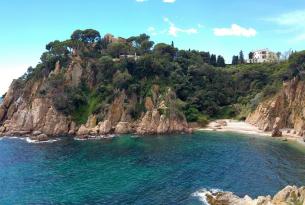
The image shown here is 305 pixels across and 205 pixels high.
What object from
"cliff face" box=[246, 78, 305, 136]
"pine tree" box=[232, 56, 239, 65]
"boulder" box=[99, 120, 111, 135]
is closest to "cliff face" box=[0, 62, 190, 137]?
"boulder" box=[99, 120, 111, 135]

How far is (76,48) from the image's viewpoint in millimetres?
131375

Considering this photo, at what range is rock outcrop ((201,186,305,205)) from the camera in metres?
43.2

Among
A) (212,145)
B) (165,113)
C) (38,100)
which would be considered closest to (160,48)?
(165,113)

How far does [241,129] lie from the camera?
360 ft

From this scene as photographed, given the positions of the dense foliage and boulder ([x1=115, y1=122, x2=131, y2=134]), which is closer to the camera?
boulder ([x1=115, y1=122, x2=131, y2=134])

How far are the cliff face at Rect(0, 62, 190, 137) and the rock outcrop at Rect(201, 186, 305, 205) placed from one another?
187 feet

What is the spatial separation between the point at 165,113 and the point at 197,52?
5829 centimetres

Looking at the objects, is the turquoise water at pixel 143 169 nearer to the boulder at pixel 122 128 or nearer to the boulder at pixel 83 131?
the boulder at pixel 83 131

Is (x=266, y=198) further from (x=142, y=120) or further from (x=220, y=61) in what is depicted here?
(x=220, y=61)

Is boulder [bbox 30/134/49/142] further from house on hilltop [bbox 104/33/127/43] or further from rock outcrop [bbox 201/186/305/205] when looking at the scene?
rock outcrop [bbox 201/186/305/205]

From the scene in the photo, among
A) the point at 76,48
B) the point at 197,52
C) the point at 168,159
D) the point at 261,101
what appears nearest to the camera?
the point at 168,159

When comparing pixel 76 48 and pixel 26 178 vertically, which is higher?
pixel 76 48

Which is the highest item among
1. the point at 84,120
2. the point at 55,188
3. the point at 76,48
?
the point at 76,48

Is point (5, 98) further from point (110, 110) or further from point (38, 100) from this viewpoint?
point (110, 110)
